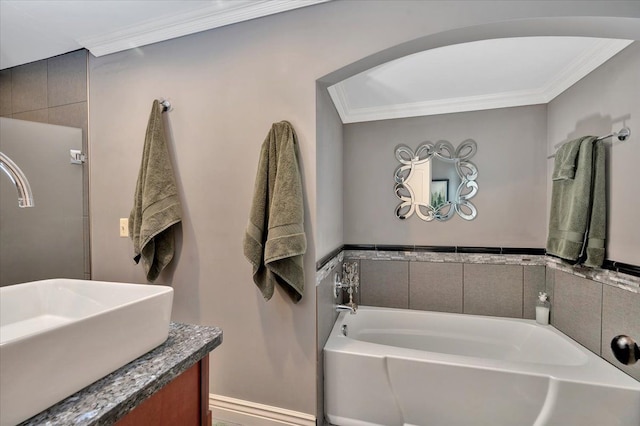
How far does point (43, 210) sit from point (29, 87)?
0.99m

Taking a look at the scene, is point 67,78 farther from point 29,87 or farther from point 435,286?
point 435,286

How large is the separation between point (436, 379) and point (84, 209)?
2.46 m

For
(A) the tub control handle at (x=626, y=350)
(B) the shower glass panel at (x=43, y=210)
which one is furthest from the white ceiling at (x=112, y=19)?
(A) the tub control handle at (x=626, y=350)

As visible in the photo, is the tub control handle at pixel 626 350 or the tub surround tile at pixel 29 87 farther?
the tub surround tile at pixel 29 87

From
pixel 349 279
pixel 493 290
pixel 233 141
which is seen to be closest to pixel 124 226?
pixel 233 141

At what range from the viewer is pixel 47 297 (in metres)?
0.96

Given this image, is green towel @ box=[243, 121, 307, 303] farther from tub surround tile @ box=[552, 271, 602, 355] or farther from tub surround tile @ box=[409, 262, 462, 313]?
tub surround tile @ box=[552, 271, 602, 355]

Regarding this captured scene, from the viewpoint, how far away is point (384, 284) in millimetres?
2496

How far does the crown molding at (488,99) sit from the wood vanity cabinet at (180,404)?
1829 millimetres

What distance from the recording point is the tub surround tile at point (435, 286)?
234 cm

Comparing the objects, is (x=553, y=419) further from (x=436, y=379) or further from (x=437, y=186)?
(x=437, y=186)

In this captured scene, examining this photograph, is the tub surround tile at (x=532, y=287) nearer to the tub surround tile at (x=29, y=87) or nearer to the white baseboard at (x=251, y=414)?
the white baseboard at (x=251, y=414)

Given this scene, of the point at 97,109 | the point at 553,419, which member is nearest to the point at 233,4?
the point at 97,109

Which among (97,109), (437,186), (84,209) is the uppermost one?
(97,109)
